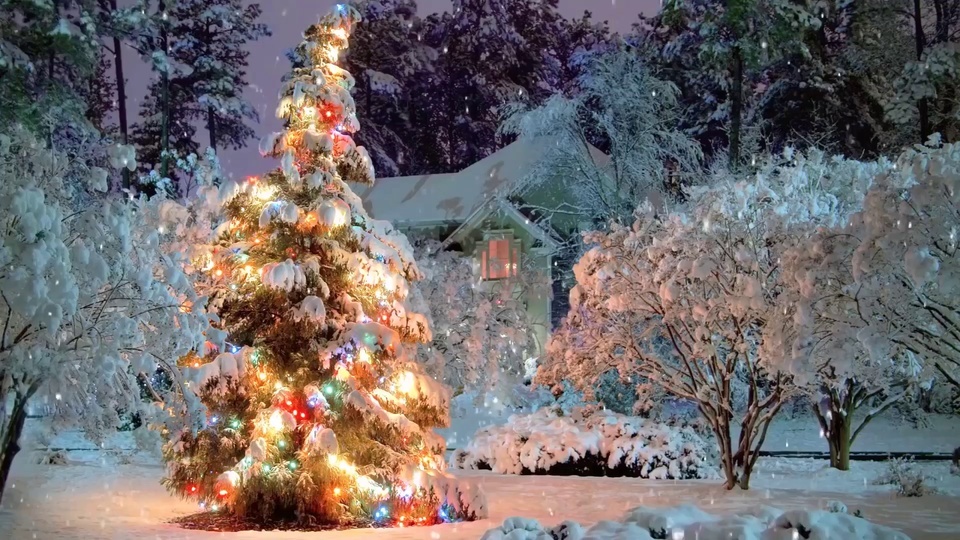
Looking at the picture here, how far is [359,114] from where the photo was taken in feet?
144

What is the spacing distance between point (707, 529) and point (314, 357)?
609 cm

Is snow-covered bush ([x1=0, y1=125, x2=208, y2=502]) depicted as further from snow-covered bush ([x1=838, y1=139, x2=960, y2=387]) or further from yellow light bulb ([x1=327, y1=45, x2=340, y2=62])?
snow-covered bush ([x1=838, y1=139, x2=960, y2=387])

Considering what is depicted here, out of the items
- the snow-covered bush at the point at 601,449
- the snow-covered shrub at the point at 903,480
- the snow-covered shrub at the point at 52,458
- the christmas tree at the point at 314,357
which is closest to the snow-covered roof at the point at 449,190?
the snow-covered bush at the point at 601,449

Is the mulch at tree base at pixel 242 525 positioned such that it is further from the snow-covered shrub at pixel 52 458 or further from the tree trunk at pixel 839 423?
the tree trunk at pixel 839 423

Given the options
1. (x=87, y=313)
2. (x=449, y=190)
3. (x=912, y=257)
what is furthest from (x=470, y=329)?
(x=912, y=257)

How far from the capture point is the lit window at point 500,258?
33844 millimetres

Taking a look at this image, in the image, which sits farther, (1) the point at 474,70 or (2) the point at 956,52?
(1) the point at 474,70

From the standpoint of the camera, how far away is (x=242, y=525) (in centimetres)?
1204

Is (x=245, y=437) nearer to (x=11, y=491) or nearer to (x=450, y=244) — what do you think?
(x=11, y=491)

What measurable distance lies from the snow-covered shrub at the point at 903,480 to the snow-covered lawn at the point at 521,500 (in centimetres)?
22

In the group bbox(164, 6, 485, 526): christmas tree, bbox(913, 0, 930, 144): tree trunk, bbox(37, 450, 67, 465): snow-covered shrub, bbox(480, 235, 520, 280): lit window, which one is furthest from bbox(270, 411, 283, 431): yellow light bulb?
bbox(913, 0, 930, 144): tree trunk

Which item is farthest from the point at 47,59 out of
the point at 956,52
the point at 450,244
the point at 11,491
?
the point at 956,52

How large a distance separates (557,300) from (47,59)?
737 inches

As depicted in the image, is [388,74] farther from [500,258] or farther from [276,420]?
[276,420]
